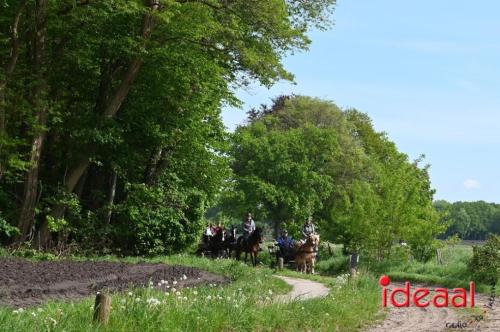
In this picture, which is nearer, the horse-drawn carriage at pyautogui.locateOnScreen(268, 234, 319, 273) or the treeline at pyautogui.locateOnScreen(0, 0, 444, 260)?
the treeline at pyautogui.locateOnScreen(0, 0, 444, 260)

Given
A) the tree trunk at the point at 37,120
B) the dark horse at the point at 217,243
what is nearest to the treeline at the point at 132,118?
the tree trunk at the point at 37,120

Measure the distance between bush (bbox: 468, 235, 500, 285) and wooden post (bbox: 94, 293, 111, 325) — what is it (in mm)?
17974

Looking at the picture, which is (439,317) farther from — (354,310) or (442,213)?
(442,213)

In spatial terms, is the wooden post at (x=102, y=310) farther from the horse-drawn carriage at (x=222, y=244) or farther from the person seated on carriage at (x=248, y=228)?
the person seated on carriage at (x=248, y=228)

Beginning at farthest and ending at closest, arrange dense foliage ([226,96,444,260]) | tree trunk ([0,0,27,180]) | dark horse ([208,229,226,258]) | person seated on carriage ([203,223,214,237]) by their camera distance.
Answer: person seated on carriage ([203,223,214,237]) < dark horse ([208,229,226,258]) < dense foliage ([226,96,444,260]) < tree trunk ([0,0,27,180])

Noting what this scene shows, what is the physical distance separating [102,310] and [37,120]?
14.3 m

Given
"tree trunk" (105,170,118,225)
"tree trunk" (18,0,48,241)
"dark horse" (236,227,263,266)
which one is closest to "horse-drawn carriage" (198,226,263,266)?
"dark horse" (236,227,263,266)

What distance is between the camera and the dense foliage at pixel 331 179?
1185 inches

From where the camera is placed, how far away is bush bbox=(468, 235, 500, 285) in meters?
22.5

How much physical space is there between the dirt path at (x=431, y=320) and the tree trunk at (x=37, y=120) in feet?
41.0

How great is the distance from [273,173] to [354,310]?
102ft

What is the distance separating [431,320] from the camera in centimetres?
1338

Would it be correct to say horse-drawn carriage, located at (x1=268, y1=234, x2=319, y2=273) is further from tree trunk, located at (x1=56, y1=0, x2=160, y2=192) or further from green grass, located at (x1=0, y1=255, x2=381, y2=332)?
green grass, located at (x1=0, y1=255, x2=381, y2=332)

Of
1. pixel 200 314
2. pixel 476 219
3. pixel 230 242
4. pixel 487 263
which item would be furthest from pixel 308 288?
pixel 476 219
